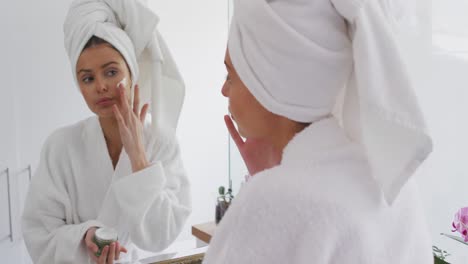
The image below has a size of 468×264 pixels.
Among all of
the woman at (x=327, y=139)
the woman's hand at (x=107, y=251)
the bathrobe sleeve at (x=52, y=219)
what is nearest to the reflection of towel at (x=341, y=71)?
the woman at (x=327, y=139)

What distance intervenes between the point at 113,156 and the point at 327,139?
729 millimetres

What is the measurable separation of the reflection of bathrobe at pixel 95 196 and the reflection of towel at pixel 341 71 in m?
0.53

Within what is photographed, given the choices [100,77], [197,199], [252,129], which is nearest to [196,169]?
[197,199]

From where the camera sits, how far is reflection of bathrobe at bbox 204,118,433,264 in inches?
16.7

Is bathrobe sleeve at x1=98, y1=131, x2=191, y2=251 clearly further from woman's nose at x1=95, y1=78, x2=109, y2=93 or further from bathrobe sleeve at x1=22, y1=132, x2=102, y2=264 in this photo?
woman's nose at x1=95, y1=78, x2=109, y2=93

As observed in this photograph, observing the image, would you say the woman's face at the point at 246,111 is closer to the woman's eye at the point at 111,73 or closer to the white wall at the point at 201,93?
the woman's eye at the point at 111,73

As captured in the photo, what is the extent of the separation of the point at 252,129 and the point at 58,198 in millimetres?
653

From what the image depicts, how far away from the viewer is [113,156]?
1.09 meters

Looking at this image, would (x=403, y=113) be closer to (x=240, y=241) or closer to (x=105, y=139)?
(x=240, y=241)

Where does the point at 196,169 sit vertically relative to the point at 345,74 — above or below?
below

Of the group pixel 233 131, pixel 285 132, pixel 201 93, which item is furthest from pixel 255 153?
pixel 201 93

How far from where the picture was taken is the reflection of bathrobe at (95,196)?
95cm

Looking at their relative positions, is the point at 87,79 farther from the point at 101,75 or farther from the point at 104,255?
the point at 104,255

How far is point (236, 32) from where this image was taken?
1.74 feet
